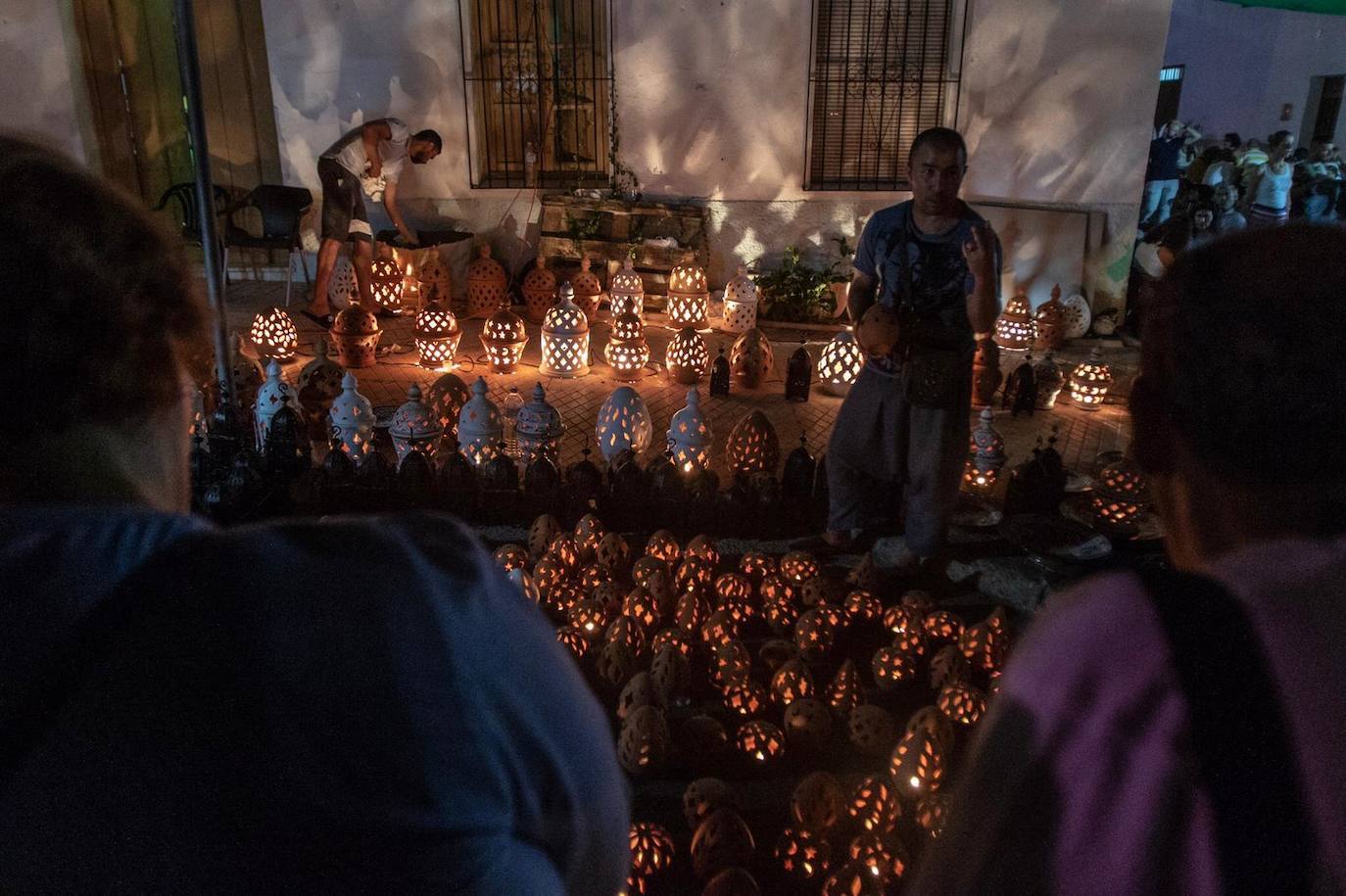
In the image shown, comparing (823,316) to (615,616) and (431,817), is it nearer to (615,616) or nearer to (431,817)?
(615,616)

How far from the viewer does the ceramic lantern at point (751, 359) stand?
6.24 meters

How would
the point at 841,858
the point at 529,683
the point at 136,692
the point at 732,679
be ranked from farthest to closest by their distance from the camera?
1. the point at 732,679
2. the point at 841,858
3. the point at 529,683
4. the point at 136,692

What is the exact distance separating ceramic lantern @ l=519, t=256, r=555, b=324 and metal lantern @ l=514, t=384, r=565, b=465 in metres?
3.90

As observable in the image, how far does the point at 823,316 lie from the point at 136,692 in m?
7.87

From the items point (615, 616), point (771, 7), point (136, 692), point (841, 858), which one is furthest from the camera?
point (771, 7)

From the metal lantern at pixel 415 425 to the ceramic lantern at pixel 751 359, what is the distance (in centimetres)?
251

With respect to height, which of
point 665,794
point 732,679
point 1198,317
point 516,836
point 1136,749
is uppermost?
point 1198,317

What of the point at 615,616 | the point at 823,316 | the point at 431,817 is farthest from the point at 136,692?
the point at 823,316

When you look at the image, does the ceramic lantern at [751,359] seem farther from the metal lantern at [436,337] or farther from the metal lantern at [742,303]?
the metal lantern at [436,337]

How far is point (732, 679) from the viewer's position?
281cm

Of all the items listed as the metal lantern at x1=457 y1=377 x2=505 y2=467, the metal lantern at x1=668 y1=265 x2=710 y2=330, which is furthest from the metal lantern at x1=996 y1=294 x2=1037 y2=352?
the metal lantern at x1=457 y1=377 x2=505 y2=467

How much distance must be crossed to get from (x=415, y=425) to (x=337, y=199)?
4.30m

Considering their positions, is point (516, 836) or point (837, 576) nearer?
point (516, 836)

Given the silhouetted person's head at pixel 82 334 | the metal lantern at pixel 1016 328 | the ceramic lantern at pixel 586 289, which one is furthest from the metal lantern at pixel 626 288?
the silhouetted person's head at pixel 82 334
